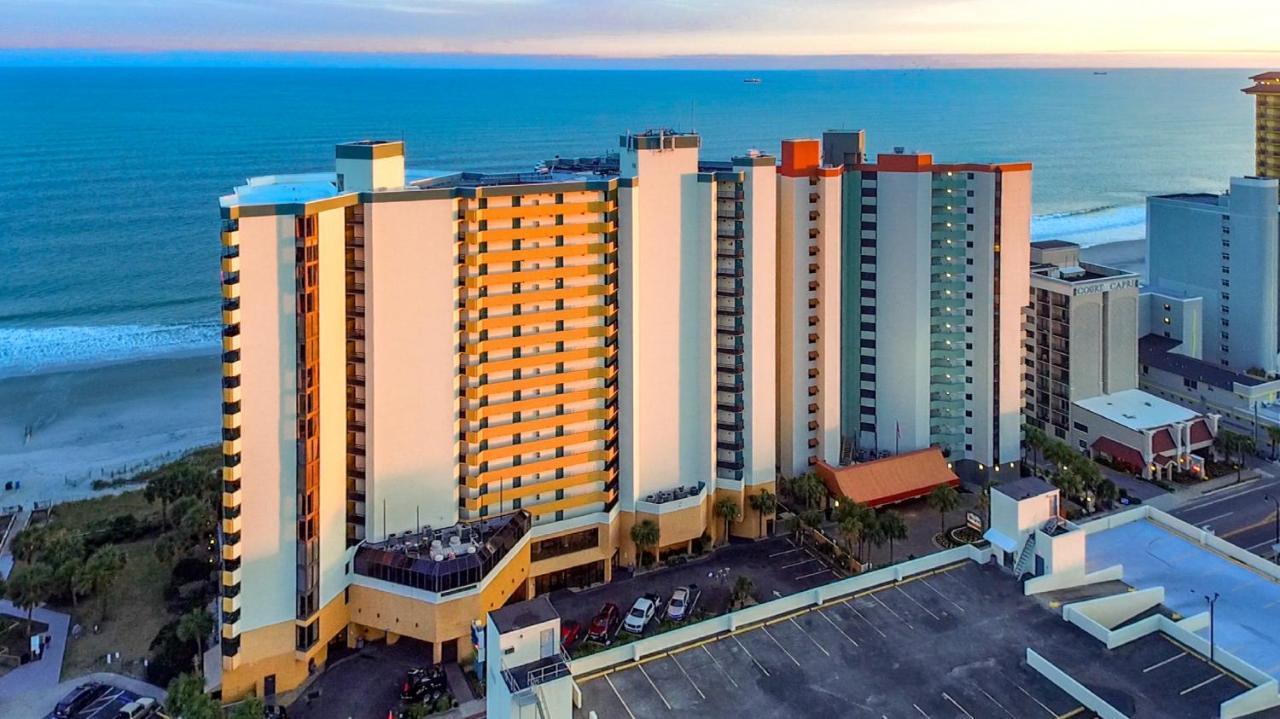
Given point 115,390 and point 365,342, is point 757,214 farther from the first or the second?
point 115,390

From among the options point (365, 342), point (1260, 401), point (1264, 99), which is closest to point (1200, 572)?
point (365, 342)

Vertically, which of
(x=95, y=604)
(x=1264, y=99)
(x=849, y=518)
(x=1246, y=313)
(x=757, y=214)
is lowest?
(x=95, y=604)

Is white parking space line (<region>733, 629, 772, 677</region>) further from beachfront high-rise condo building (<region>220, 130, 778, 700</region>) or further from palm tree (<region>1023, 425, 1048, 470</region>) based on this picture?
palm tree (<region>1023, 425, 1048, 470</region>)

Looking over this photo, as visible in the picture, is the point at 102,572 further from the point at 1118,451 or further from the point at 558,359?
the point at 1118,451

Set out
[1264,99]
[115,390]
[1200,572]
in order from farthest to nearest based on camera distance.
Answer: [1264,99]
[115,390]
[1200,572]

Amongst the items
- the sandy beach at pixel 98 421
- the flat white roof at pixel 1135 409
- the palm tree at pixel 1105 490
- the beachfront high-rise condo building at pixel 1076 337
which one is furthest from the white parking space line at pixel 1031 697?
the sandy beach at pixel 98 421

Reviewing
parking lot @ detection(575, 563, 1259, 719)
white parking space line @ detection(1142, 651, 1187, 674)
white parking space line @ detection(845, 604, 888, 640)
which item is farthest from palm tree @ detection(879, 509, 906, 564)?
white parking space line @ detection(1142, 651, 1187, 674)

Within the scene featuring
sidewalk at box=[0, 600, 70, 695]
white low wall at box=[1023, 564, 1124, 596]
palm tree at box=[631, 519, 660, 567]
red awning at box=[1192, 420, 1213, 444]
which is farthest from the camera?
red awning at box=[1192, 420, 1213, 444]
